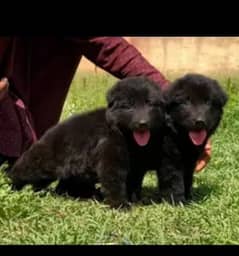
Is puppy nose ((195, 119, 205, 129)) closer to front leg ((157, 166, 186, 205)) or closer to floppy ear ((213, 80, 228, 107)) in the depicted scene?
floppy ear ((213, 80, 228, 107))

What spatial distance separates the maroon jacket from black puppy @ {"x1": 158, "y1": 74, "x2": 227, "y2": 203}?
0.43 meters

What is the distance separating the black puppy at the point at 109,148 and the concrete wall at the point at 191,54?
20.0 feet

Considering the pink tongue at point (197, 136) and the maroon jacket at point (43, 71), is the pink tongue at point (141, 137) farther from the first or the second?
the maroon jacket at point (43, 71)

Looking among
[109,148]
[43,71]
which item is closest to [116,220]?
[109,148]

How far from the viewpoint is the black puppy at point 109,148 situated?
4559mm

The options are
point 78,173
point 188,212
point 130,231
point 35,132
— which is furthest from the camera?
point 35,132

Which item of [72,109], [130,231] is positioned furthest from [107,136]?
[72,109]

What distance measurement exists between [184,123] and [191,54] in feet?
21.4

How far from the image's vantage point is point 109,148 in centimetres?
461

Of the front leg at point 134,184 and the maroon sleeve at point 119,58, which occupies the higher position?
the maroon sleeve at point 119,58

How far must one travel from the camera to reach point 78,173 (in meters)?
4.82

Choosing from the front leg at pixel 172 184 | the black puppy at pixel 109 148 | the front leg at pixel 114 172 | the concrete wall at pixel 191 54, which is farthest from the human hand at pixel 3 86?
the concrete wall at pixel 191 54

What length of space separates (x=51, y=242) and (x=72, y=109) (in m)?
5.51

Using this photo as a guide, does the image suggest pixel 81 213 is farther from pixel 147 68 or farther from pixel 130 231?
pixel 147 68
